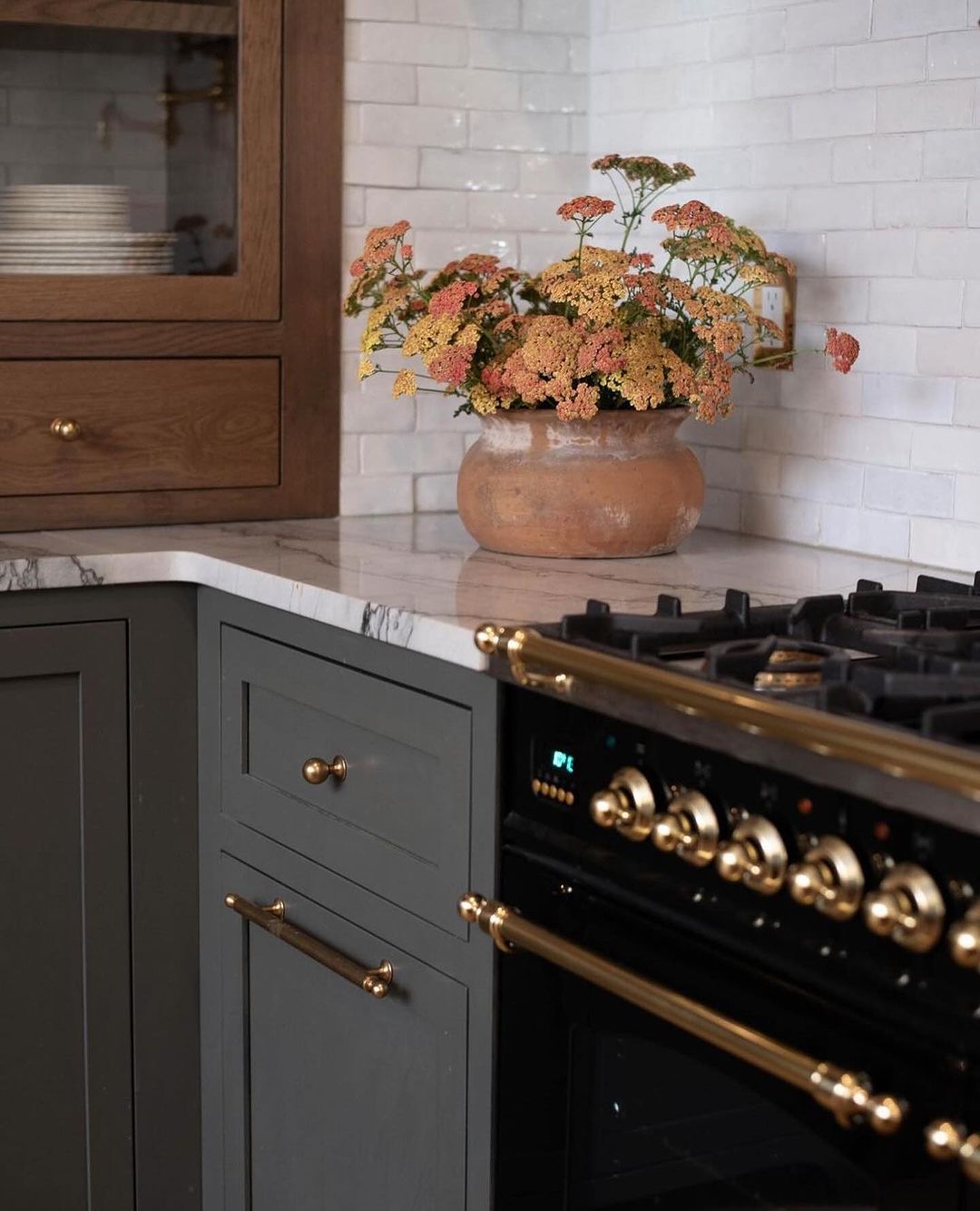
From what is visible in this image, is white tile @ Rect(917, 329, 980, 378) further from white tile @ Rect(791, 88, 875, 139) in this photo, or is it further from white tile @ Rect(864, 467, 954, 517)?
white tile @ Rect(791, 88, 875, 139)

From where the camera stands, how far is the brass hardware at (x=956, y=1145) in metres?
1.25

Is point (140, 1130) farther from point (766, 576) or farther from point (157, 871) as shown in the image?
point (766, 576)

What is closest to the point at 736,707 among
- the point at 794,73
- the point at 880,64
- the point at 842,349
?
the point at 842,349

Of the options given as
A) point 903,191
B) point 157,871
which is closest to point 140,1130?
point 157,871

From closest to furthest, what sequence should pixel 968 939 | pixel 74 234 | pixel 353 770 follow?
pixel 968 939, pixel 353 770, pixel 74 234

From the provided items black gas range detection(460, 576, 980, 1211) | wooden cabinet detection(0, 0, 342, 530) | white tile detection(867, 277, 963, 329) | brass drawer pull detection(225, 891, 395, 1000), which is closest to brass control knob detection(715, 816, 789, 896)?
black gas range detection(460, 576, 980, 1211)

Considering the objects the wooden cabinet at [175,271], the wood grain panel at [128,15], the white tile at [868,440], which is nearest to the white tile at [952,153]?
the white tile at [868,440]

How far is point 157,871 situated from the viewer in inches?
94.0

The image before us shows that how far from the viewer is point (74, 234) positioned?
8.43 ft

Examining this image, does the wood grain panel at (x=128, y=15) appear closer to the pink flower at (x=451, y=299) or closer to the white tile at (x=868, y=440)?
the pink flower at (x=451, y=299)

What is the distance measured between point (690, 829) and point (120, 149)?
1547 mm

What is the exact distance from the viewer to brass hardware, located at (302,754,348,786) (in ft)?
6.72

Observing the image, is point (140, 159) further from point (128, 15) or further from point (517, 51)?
point (517, 51)

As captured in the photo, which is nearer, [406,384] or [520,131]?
[406,384]
